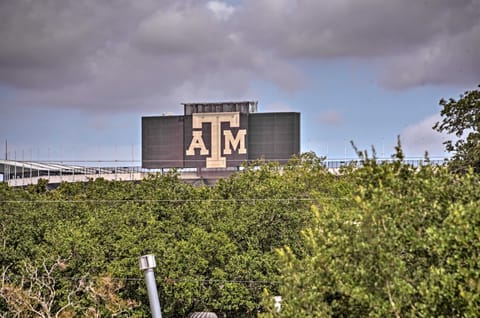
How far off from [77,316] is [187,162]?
43.2m

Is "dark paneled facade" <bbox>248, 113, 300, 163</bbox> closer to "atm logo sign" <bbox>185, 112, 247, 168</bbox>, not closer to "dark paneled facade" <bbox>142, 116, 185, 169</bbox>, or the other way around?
"atm logo sign" <bbox>185, 112, 247, 168</bbox>

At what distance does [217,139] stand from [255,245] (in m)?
37.5

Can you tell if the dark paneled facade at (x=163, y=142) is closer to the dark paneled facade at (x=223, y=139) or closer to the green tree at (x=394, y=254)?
the dark paneled facade at (x=223, y=139)

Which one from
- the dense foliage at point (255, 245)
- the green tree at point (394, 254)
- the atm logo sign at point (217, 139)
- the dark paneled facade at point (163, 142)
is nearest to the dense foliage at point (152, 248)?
the dense foliage at point (255, 245)

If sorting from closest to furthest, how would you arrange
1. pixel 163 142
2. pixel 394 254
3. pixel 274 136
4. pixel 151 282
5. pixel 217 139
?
pixel 394 254 < pixel 151 282 < pixel 274 136 < pixel 217 139 < pixel 163 142

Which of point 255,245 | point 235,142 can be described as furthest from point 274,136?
point 255,245

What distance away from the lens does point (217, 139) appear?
79562 millimetres

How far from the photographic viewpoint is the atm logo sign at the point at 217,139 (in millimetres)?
78750

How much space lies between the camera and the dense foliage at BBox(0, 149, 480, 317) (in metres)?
10.9

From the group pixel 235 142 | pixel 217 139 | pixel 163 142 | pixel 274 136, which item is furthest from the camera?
pixel 163 142

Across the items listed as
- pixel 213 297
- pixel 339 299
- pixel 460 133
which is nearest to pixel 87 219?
pixel 213 297

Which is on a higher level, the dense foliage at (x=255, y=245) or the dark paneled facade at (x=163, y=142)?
the dark paneled facade at (x=163, y=142)

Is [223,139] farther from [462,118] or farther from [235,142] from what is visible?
[462,118]

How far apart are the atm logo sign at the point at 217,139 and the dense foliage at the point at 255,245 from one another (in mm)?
13634
